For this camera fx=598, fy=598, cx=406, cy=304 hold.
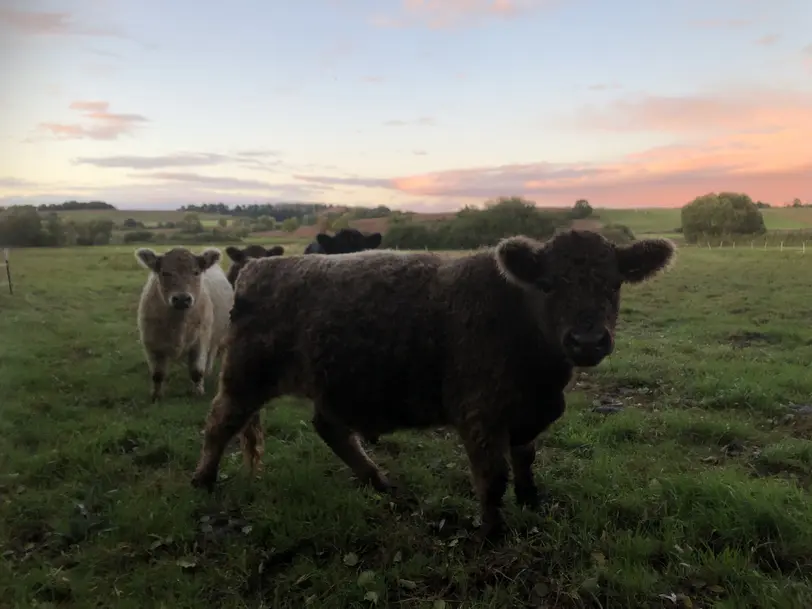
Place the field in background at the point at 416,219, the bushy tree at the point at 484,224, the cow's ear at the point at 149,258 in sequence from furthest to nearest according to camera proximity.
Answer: the cow's ear at the point at 149,258
the bushy tree at the point at 484,224
the field in background at the point at 416,219

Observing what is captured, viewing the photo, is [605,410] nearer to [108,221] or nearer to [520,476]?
[520,476]

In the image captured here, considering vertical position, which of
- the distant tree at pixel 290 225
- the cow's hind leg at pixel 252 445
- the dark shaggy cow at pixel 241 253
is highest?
the distant tree at pixel 290 225

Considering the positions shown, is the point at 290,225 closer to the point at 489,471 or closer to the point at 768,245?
the point at 489,471

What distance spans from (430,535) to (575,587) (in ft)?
3.75

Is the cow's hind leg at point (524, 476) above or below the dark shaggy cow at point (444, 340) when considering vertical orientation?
below

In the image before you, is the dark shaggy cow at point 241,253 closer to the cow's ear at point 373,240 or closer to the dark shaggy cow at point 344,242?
the dark shaggy cow at point 344,242

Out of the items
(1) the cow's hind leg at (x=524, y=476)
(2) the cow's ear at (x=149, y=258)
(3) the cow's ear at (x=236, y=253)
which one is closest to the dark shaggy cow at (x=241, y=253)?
(3) the cow's ear at (x=236, y=253)

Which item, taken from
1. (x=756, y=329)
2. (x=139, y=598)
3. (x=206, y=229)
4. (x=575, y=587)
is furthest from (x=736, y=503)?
(x=206, y=229)

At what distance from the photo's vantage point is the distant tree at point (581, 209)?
809 cm

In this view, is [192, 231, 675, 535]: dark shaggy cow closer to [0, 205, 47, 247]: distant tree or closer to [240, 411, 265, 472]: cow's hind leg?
[240, 411, 265, 472]: cow's hind leg

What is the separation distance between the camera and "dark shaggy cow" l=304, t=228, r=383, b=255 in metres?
11.6

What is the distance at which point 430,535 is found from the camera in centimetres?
444

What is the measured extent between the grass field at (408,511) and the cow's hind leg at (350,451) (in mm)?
177

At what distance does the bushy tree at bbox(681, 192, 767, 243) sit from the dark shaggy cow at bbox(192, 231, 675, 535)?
1651 cm
